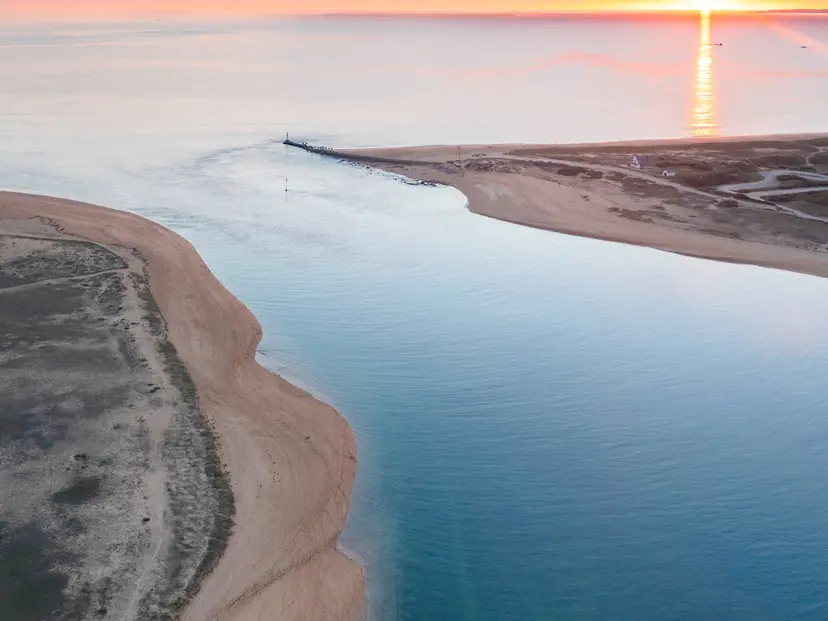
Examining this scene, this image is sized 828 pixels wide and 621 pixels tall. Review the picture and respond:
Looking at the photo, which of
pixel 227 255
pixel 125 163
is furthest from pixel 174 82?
pixel 227 255

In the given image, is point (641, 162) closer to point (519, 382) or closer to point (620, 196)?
point (620, 196)

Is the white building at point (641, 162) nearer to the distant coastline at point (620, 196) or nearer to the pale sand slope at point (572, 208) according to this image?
the distant coastline at point (620, 196)

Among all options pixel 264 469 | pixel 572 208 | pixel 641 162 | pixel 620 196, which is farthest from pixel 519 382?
pixel 641 162

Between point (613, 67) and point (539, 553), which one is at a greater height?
point (613, 67)

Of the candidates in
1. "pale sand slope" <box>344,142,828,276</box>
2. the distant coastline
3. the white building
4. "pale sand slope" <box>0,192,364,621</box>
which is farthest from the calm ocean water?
the white building

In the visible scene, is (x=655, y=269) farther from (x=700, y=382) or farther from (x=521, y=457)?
(x=521, y=457)

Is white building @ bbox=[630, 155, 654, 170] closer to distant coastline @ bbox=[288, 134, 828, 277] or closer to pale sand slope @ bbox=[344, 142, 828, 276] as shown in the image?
distant coastline @ bbox=[288, 134, 828, 277]

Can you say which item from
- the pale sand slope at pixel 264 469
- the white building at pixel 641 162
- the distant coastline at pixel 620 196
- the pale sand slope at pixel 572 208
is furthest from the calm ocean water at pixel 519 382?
the white building at pixel 641 162
